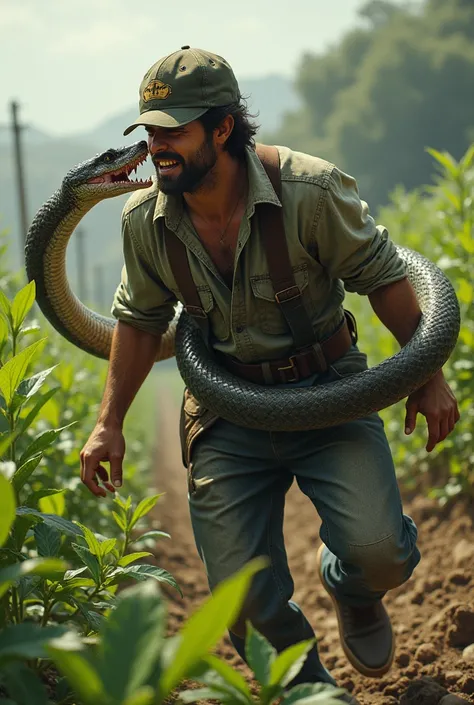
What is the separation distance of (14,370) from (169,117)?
1070 millimetres

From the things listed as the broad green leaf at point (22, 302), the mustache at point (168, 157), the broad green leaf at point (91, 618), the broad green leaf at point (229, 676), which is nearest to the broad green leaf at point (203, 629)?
the broad green leaf at point (229, 676)

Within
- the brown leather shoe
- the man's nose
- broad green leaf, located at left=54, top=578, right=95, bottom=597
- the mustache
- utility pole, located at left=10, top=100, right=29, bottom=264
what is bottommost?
the brown leather shoe

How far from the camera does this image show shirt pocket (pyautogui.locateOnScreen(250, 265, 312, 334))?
132 inches

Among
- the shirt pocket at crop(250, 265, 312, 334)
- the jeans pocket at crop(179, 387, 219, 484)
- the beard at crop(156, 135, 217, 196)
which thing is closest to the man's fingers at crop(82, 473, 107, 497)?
the jeans pocket at crop(179, 387, 219, 484)

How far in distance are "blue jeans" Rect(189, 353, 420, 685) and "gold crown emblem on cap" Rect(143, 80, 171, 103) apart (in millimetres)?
1157

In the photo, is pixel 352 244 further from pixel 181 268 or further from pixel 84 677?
pixel 84 677

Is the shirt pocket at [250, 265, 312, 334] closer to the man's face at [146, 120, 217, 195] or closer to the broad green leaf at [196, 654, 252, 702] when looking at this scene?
the man's face at [146, 120, 217, 195]

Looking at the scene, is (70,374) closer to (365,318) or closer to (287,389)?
(287,389)

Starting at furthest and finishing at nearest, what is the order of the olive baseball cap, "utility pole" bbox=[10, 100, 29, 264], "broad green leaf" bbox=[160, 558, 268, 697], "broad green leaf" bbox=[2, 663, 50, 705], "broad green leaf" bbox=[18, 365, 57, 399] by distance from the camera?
"utility pole" bbox=[10, 100, 29, 264] → the olive baseball cap → "broad green leaf" bbox=[18, 365, 57, 399] → "broad green leaf" bbox=[2, 663, 50, 705] → "broad green leaf" bbox=[160, 558, 268, 697]

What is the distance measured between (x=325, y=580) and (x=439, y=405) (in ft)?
2.77

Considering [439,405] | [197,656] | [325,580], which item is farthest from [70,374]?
[197,656]

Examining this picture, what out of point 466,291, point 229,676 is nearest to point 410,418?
point 229,676

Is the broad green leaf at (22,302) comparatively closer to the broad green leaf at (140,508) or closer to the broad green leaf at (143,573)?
the broad green leaf at (140,508)

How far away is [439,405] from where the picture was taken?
3.43 metres
